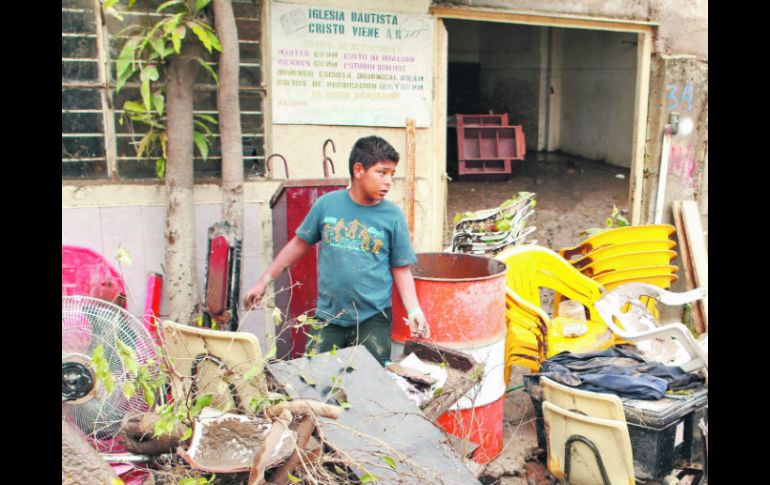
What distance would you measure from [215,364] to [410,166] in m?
3.36

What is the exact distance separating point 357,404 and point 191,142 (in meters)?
2.90

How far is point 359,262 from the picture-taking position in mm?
3830

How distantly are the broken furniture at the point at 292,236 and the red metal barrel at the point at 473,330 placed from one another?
0.78 meters

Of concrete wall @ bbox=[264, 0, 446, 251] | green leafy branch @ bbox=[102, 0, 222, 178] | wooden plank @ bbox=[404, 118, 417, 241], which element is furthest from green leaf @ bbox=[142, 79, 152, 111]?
wooden plank @ bbox=[404, 118, 417, 241]

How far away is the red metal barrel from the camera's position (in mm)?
3982

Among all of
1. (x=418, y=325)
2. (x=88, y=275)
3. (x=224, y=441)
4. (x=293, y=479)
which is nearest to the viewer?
(x=293, y=479)

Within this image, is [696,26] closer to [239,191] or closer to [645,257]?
[645,257]

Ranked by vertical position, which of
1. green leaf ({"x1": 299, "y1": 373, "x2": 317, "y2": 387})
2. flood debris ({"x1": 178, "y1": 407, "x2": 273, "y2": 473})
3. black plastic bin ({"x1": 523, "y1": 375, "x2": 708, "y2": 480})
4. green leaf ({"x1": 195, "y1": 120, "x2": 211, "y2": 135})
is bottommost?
black plastic bin ({"x1": 523, "y1": 375, "x2": 708, "y2": 480})

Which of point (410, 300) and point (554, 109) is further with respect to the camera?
point (554, 109)

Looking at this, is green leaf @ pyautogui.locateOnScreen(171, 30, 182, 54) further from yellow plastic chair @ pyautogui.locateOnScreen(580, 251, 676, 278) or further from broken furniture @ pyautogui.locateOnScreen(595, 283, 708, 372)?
yellow plastic chair @ pyautogui.locateOnScreen(580, 251, 676, 278)

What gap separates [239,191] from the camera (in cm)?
513

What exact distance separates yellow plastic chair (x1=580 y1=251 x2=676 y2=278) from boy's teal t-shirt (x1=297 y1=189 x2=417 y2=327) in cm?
247

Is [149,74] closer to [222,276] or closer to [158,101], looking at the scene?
[158,101]

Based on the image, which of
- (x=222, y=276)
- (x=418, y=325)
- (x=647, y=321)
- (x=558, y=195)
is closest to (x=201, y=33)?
(x=222, y=276)
